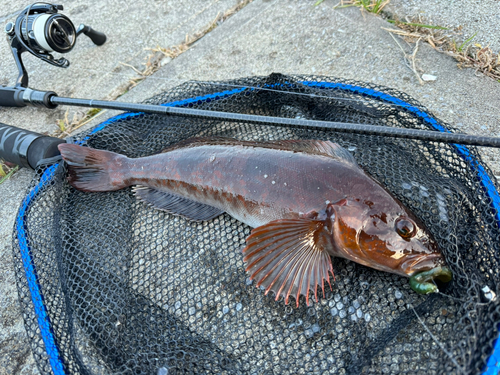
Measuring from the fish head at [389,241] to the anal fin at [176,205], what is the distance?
2.91 feet

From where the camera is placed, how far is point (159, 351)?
1.86m

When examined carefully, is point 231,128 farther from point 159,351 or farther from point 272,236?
point 159,351

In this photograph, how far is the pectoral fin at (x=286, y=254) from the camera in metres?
1.85

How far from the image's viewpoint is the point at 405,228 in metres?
1.73

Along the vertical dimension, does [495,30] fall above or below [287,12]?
below

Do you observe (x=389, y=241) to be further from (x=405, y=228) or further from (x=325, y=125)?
(x=325, y=125)

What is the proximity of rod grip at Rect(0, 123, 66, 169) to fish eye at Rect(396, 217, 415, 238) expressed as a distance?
8.26ft

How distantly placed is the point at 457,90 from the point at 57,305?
139 inches

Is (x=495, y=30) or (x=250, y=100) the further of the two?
(x=495, y=30)

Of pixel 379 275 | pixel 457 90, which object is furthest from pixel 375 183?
pixel 457 90

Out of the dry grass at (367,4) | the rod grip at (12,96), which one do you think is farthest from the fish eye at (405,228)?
the rod grip at (12,96)

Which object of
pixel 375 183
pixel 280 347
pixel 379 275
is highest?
pixel 375 183

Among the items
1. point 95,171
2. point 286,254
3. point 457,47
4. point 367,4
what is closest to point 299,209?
point 286,254

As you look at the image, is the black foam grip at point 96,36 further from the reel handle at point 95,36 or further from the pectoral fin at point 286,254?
the pectoral fin at point 286,254
